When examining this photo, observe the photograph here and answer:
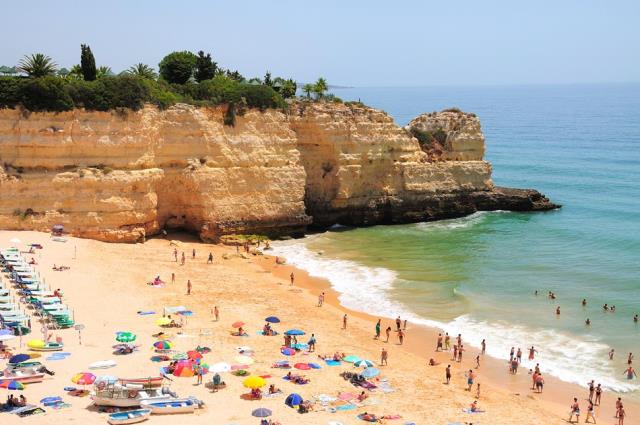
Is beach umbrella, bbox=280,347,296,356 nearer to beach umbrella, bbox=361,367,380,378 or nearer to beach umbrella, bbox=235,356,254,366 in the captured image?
beach umbrella, bbox=235,356,254,366

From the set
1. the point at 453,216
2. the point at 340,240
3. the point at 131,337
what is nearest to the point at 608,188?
the point at 453,216

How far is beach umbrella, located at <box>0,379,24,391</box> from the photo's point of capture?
824 inches

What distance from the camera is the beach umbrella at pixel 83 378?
71.6 ft

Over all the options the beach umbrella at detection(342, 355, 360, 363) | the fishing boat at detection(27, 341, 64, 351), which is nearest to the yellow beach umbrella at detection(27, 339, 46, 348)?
the fishing boat at detection(27, 341, 64, 351)

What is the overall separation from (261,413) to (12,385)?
7762 millimetres

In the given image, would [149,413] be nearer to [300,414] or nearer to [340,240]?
[300,414]

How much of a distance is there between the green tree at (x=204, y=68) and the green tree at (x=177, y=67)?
67cm

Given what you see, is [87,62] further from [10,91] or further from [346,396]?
[346,396]

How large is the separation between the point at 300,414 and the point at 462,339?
1109cm

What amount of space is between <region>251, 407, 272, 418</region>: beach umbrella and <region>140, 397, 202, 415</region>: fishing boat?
190 cm

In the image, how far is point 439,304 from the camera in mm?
34312

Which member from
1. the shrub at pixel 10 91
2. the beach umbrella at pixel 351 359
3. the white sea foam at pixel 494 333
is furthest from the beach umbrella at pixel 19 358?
the shrub at pixel 10 91

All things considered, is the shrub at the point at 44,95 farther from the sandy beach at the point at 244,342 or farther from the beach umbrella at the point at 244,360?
the beach umbrella at the point at 244,360

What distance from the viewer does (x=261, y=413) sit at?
2072 centimetres
